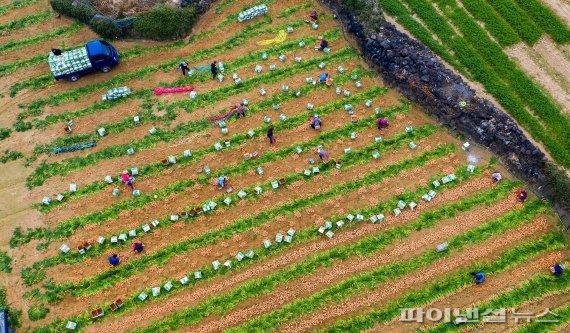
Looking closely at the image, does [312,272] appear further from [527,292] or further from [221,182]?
[527,292]

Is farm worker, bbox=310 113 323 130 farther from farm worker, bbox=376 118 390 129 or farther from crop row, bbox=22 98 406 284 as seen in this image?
farm worker, bbox=376 118 390 129

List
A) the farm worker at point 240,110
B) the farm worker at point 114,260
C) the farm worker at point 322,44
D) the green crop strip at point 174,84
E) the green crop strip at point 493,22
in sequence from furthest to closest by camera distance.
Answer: the green crop strip at point 493,22 → the farm worker at point 322,44 → the green crop strip at point 174,84 → the farm worker at point 240,110 → the farm worker at point 114,260

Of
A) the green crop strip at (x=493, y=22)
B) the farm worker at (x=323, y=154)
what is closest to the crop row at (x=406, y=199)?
the farm worker at (x=323, y=154)

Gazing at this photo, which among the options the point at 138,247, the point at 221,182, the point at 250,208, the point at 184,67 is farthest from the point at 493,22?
the point at 138,247

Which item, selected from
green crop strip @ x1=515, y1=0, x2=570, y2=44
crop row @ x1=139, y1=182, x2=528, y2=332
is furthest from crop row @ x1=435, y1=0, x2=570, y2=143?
crop row @ x1=139, y1=182, x2=528, y2=332

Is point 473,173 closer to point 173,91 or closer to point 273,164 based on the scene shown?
point 273,164

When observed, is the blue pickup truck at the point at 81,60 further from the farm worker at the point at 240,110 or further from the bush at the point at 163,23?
the farm worker at the point at 240,110
